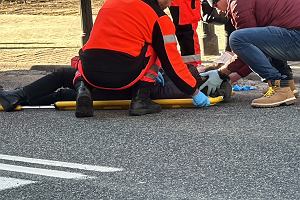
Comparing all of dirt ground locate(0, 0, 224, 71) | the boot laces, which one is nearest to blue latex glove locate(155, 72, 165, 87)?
the boot laces

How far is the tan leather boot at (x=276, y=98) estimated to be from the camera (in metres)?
5.84

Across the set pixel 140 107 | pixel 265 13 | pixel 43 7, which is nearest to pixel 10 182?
pixel 140 107

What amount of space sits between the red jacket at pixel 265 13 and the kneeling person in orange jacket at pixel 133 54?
58 cm

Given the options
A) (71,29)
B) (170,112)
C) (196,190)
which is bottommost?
(71,29)

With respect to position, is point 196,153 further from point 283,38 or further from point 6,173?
point 283,38

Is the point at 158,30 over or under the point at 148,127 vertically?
over

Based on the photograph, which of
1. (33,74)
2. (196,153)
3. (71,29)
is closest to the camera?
(196,153)

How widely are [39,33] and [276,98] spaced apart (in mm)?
8125

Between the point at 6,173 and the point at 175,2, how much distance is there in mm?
3180

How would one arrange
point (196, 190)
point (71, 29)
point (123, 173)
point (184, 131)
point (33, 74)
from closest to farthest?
point (196, 190) → point (123, 173) → point (184, 131) → point (33, 74) → point (71, 29)

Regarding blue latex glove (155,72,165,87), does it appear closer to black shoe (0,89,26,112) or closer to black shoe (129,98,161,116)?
black shoe (129,98,161,116)

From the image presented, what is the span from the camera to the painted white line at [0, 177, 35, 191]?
3.96 meters

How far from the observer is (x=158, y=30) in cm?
563

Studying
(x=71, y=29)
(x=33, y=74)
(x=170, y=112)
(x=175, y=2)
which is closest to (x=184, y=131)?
(x=170, y=112)
